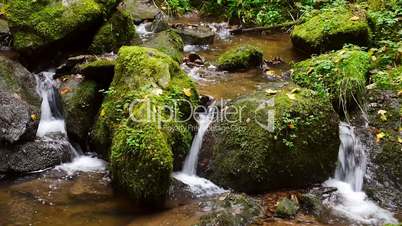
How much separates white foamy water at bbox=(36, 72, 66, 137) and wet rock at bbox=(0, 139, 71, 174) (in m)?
0.39

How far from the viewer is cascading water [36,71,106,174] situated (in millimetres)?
6543

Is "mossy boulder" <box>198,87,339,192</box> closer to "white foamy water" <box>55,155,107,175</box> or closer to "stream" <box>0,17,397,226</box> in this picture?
"stream" <box>0,17,397,226</box>

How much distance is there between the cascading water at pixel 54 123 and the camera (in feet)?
21.5

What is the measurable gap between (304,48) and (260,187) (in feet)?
14.6

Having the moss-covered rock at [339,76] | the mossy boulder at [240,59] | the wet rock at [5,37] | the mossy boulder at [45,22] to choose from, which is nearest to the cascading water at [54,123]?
the mossy boulder at [45,22]

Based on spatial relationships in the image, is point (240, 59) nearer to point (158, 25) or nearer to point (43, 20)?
point (158, 25)

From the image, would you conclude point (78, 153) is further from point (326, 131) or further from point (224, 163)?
point (326, 131)

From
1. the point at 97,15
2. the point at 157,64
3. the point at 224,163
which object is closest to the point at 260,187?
the point at 224,163

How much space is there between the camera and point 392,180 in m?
6.04

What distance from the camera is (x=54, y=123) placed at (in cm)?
721

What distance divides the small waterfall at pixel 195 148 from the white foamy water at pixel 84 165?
3.77 feet

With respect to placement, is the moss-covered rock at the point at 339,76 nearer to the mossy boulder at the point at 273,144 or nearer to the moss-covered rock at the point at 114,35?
the mossy boulder at the point at 273,144

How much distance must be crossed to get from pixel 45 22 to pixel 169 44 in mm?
2340

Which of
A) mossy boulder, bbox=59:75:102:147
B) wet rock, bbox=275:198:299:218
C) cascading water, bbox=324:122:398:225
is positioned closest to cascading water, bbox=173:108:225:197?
wet rock, bbox=275:198:299:218
